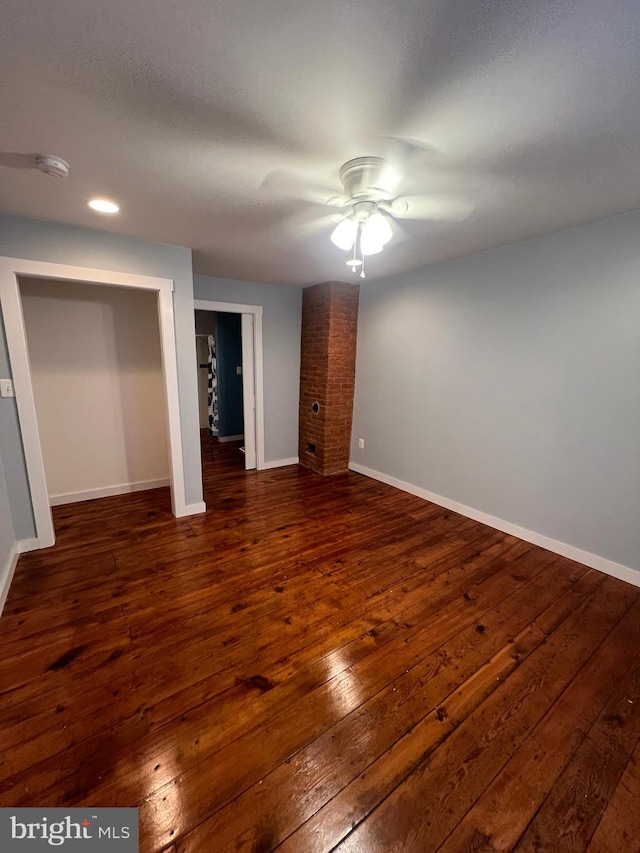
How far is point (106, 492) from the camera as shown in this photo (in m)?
3.58

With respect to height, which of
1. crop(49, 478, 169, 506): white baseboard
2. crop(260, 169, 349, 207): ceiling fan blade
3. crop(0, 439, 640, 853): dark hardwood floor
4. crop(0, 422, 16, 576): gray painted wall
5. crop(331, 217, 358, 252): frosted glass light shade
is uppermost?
crop(260, 169, 349, 207): ceiling fan blade

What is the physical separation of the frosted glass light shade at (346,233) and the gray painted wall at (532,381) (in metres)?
1.62

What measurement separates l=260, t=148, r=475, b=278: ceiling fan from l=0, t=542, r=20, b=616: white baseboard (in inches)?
111

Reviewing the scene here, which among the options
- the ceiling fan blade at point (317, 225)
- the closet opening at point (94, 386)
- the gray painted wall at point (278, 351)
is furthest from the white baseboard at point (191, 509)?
the ceiling fan blade at point (317, 225)

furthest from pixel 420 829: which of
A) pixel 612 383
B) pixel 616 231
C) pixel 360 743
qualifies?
pixel 616 231

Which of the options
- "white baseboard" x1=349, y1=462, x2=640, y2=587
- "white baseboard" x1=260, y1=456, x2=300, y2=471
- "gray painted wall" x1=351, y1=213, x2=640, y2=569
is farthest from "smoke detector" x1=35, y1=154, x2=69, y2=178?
"white baseboard" x1=349, y1=462, x2=640, y2=587

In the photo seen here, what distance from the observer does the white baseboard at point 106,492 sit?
3.36 metres

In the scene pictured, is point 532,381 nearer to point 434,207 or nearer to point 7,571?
point 434,207

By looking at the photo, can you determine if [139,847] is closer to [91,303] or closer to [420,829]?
[420,829]

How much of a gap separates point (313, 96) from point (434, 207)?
1.08m

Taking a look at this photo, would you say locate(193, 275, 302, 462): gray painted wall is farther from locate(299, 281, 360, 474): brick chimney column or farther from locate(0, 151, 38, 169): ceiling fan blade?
locate(0, 151, 38, 169): ceiling fan blade

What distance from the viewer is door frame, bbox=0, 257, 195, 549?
90.7 inches

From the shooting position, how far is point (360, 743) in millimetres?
1344

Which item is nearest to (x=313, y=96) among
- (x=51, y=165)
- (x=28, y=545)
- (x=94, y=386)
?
(x=51, y=165)
